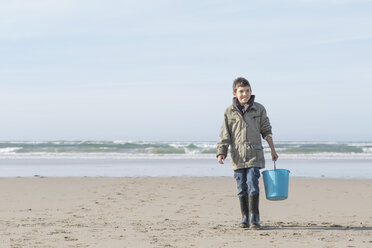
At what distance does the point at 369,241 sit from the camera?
5434mm

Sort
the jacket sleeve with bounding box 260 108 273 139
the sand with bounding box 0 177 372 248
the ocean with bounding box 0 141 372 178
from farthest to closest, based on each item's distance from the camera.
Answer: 1. the ocean with bounding box 0 141 372 178
2. the jacket sleeve with bounding box 260 108 273 139
3. the sand with bounding box 0 177 372 248

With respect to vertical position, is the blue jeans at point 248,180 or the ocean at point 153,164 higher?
the blue jeans at point 248,180

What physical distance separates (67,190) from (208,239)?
5.98m

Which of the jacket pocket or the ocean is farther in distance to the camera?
the ocean

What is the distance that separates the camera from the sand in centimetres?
554

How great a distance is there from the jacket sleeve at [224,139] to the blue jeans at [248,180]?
288 millimetres

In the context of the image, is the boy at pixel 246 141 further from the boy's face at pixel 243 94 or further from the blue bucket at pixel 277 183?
the blue bucket at pixel 277 183

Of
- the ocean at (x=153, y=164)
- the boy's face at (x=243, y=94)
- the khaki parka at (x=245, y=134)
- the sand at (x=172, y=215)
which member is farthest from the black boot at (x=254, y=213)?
the ocean at (x=153, y=164)

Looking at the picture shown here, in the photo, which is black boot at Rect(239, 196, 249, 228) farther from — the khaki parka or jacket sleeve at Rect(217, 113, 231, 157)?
jacket sleeve at Rect(217, 113, 231, 157)

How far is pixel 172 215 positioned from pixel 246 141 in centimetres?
186

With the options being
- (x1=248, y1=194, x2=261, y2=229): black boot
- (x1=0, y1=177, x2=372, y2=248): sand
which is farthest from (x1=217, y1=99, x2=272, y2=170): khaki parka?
(x1=0, y1=177, x2=372, y2=248): sand

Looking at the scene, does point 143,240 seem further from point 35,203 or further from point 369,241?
point 35,203

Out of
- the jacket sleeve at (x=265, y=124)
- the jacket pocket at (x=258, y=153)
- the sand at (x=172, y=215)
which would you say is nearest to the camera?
the sand at (x=172, y=215)

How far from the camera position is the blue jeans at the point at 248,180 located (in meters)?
6.21
